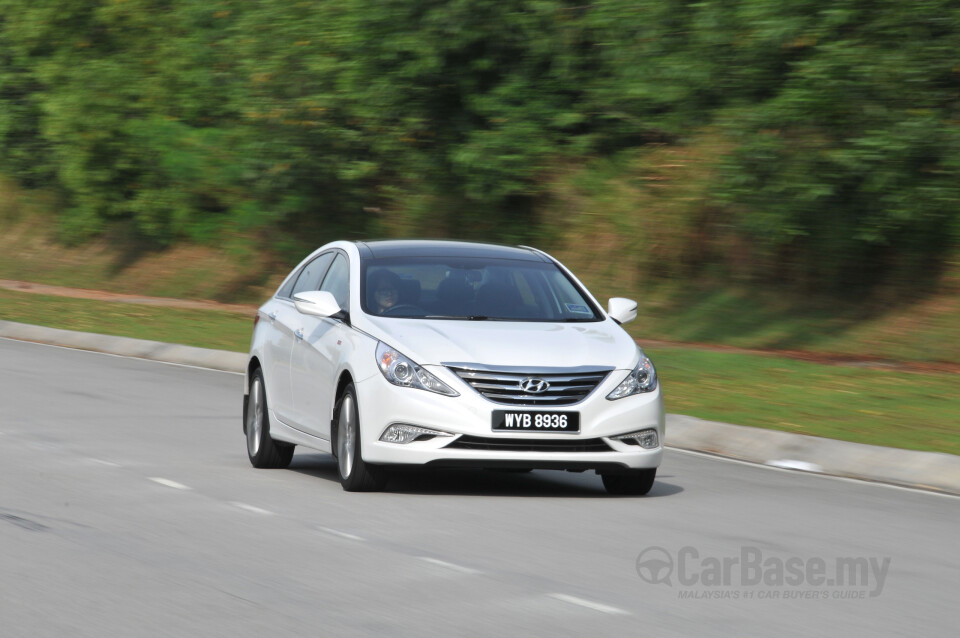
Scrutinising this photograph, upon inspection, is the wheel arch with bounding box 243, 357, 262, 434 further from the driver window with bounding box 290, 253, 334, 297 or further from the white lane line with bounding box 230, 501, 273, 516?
the white lane line with bounding box 230, 501, 273, 516

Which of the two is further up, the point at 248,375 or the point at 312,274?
the point at 312,274

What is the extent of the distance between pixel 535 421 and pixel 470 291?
1.46 m

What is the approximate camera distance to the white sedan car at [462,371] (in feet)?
31.4

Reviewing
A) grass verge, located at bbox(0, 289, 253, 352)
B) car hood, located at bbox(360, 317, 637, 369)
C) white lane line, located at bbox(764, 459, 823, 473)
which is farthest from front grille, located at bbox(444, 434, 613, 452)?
grass verge, located at bbox(0, 289, 253, 352)

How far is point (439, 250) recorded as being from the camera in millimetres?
11156

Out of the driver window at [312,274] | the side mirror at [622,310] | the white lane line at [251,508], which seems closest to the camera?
the white lane line at [251,508]

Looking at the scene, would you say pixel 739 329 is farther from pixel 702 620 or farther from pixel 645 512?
pixel 702 620

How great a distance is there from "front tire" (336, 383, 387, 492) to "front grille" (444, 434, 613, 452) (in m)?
0.59

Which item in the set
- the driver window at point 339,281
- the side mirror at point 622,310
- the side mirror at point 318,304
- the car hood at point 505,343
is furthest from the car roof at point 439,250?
the car hood at point 505,343

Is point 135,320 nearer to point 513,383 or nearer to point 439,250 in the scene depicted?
point 439,250

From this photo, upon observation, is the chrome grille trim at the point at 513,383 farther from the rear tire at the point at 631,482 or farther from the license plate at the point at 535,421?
the rear tire at the point at 631,482

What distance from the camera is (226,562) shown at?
7.58 meters

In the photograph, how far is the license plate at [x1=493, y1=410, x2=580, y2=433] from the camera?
31.2 ft

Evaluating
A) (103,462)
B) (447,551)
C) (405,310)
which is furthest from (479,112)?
(447,551)
